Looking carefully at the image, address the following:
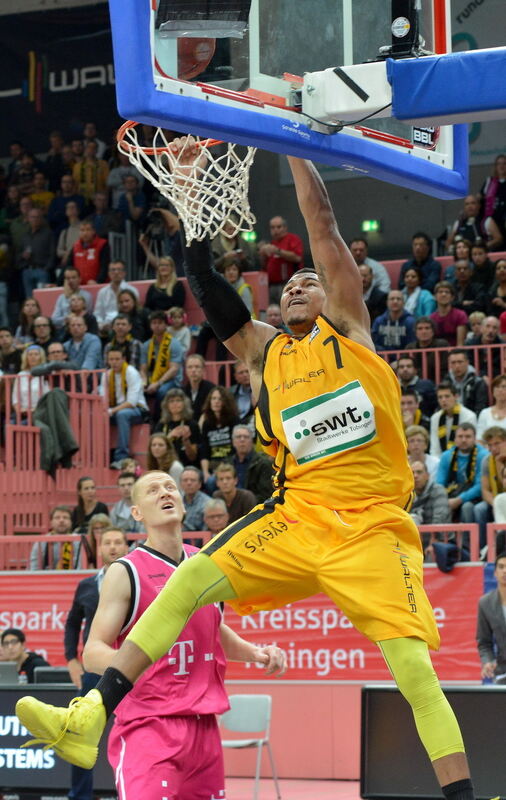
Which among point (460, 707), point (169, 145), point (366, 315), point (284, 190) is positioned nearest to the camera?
point (366, 315)

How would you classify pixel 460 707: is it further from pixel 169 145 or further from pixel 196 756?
pixel 169 145

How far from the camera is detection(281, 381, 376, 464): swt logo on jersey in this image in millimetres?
5375

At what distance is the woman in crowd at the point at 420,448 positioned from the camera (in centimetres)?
1271

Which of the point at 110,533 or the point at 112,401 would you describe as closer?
the point at 110,533

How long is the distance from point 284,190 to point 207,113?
16414 mm

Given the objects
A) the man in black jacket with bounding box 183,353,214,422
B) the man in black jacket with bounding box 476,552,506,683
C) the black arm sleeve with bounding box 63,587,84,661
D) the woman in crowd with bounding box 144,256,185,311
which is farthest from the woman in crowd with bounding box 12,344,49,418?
the man in black jacket with bounding box 476,552,506,683

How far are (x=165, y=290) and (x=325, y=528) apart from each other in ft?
41.8

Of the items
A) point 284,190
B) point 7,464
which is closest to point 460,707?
point 7,464

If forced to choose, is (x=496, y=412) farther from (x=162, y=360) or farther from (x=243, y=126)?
(x=243, y=126)

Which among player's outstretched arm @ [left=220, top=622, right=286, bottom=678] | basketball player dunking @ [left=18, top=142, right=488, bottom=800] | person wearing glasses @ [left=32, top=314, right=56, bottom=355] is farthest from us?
person wearing glasses @ [left=32, top=314, right=56, bottom=355]

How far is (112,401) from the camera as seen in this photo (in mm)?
16656

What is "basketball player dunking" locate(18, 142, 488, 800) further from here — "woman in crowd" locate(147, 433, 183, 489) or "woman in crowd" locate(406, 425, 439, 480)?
"woman in crowd" locate(147, 433, 183, 489)

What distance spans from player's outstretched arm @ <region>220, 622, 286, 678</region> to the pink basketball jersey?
0.31 feet

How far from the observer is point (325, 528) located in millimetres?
5363
